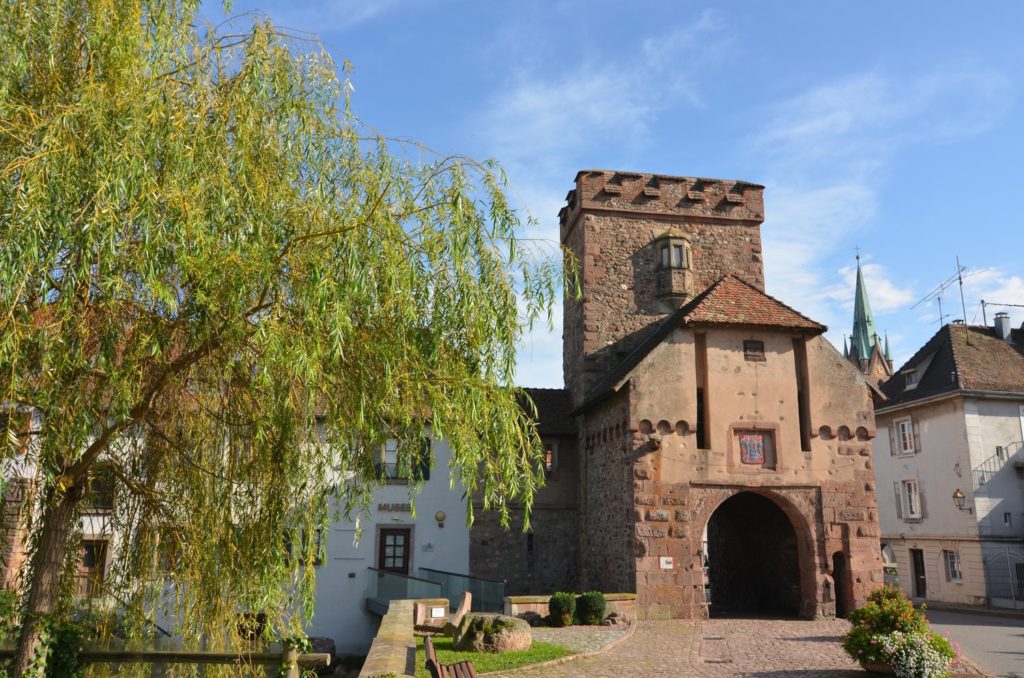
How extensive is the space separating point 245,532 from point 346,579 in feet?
48.4

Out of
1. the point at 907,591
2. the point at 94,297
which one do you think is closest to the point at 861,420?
the point at 907,591

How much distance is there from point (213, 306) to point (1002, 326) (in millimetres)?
30923

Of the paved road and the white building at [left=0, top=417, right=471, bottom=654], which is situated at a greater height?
the white building at [left=0, top=417, right=471, bottom=654]

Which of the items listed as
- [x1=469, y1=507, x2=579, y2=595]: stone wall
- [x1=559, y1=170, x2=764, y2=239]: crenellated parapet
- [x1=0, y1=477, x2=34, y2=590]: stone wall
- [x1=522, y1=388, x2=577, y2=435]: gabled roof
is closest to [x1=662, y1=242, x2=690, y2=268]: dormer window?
[x1=559, y1=170, x2=764, y2=239]: crenellated parapet

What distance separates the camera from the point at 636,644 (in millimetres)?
14219

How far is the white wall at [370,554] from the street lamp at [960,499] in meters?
15.9

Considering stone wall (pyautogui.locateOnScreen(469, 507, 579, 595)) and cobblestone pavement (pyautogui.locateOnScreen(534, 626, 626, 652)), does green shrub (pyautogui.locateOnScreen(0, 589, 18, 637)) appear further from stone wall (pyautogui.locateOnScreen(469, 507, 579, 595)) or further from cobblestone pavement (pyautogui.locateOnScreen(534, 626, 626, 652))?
stone wall (pyautogui.locateOnScreen(469, 507, 579, 595))

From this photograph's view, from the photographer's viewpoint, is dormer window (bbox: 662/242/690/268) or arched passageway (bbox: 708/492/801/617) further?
dormer window (bbox: 662/242/690/268)

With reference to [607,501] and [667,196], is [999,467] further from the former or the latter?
[607,501]

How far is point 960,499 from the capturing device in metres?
25.7

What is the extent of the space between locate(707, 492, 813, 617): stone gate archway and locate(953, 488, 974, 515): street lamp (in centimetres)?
808

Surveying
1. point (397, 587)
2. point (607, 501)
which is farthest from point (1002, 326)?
point (397, 587)

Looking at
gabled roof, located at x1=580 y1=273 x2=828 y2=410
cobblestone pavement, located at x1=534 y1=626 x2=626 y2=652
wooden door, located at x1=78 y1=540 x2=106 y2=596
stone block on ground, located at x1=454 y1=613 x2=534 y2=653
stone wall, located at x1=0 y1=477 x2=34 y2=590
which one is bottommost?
cobblestone pavement, located at x1=534 y1=626 x2=626 y2=652

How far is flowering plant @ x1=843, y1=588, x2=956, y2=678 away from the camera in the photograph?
10.4m
